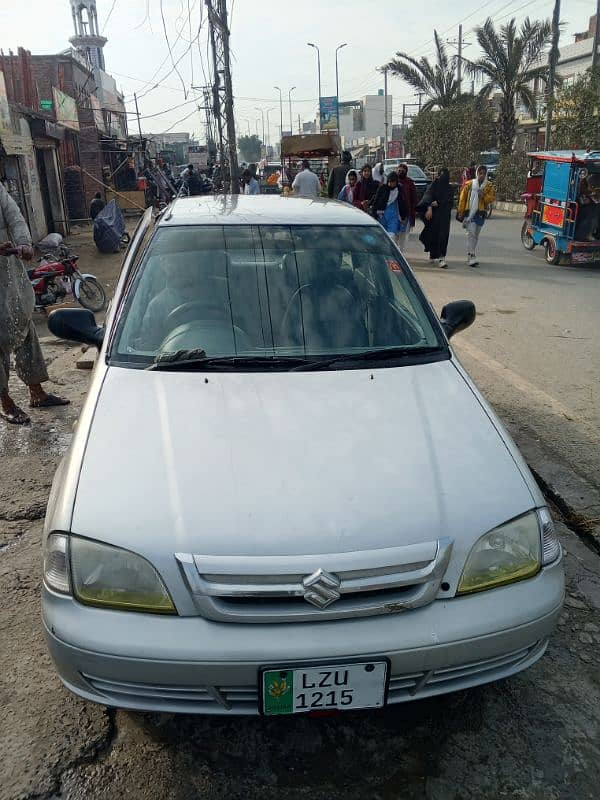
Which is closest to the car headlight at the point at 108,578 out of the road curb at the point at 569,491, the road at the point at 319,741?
the road at the point at 319,741

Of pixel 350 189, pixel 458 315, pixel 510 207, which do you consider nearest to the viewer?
pixel 458 315

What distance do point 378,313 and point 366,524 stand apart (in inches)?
55.9

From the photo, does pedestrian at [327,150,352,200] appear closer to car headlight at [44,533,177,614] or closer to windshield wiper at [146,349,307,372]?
windshield wiper at [146,349,307,372]

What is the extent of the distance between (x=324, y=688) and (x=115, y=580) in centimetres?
67

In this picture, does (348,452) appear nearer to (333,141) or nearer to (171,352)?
(171,352)

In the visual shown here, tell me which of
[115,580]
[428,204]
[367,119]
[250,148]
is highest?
[367,119]

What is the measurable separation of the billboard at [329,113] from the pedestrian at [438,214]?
50849 mm

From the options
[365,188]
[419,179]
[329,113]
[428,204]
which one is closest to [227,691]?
[428,204]

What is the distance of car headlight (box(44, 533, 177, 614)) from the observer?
1.82m

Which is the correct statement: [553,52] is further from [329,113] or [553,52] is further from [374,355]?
[329,113]

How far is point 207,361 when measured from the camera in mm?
2670

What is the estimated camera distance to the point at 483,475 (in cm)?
211

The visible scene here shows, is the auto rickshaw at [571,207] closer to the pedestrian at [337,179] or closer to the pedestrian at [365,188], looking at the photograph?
the pedestrian at [365,188]

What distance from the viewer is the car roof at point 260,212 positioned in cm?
330
